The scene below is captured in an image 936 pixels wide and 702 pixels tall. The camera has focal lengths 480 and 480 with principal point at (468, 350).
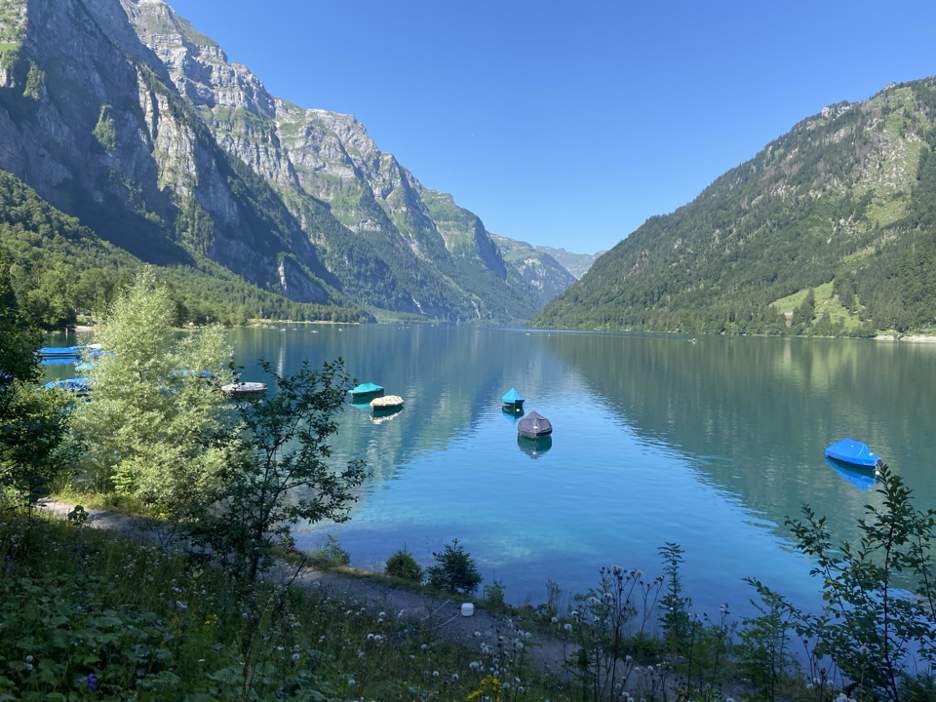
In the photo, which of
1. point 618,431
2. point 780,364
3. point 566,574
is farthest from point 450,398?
point 780,364

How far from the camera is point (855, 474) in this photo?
41.0 metres

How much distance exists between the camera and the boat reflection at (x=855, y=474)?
38.8 m

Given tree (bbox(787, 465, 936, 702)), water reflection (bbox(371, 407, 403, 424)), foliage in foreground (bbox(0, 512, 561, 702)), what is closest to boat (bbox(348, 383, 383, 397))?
water reflection (bbox(371, 407, 403, 424))

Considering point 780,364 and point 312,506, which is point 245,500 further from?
point 780,364

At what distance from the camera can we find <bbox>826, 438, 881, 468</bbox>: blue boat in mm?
40875

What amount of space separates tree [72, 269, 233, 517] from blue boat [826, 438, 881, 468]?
48.9m

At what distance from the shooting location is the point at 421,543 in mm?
27672

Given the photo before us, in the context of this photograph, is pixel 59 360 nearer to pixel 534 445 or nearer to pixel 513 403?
pixel 513 403

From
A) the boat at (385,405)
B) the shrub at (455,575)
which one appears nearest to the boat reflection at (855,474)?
the shrub at (455,575)

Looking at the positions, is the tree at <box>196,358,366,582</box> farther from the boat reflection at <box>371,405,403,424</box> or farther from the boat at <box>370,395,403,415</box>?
the boat at <box>370,395,403,415</box>

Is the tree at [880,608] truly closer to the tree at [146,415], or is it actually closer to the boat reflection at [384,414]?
the tree at [146,415]

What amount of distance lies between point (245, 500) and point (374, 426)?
152 ft

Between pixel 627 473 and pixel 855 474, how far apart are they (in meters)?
19.2

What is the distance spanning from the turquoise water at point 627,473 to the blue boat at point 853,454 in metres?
1.88
